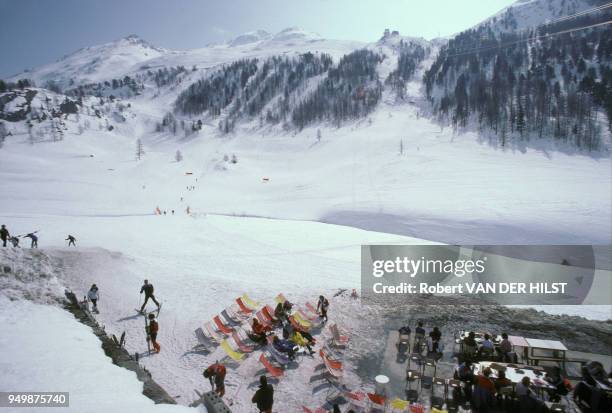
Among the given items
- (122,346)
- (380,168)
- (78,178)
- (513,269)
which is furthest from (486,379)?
(78,178)

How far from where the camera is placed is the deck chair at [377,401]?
978 centimetres

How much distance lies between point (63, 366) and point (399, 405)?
9241 millimetres

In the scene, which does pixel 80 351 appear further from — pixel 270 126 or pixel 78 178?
pixel 270 126

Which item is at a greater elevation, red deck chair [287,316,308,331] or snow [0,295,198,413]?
snow [0,295,198,413]

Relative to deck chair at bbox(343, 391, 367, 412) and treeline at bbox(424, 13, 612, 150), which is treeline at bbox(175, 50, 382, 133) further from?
deck chair at bbox(343, 391, 367, 412)

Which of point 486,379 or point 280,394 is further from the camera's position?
point 280,394

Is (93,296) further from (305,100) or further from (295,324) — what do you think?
(305,100)

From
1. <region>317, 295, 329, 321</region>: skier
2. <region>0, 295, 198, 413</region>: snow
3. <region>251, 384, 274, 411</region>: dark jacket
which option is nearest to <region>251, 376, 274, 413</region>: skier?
<region>251, 384, 274, 411</region>: dark jacket

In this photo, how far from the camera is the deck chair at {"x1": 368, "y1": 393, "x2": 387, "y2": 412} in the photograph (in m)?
9.78

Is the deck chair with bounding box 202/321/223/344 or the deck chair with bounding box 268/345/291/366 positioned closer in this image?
the deck chair with bounding box 268/345/291/366

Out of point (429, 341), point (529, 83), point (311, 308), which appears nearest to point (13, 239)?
point (311, 308)

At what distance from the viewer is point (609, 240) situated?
3703cm

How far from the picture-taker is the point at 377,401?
977 centimetres

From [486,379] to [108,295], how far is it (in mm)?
16151
